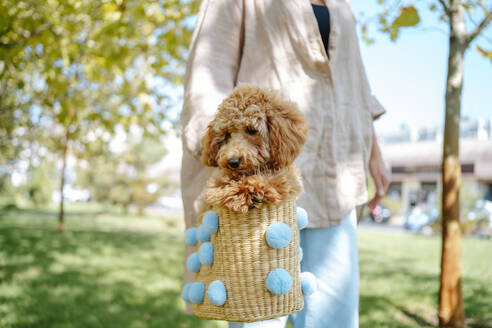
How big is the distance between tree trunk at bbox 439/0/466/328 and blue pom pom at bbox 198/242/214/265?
3.34 metres

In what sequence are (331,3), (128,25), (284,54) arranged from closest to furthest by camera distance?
(284,54) → (331,3) → (128,25)

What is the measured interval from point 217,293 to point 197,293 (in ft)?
0.38

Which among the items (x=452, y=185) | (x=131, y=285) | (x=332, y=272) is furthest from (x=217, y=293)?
(x=131, y=285)

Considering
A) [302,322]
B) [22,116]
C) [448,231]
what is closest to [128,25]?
[302,322]

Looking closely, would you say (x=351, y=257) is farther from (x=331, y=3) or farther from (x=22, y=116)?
(x=22, y=116)

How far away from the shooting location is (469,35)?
3740mm

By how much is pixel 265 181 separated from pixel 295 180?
0.10 metres

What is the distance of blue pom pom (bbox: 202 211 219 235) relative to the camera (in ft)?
3.34

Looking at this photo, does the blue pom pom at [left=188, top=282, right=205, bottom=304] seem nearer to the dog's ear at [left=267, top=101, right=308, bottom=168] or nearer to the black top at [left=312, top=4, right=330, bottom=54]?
the dog's ear at [left=267, top=101, right=308, bottom=168]

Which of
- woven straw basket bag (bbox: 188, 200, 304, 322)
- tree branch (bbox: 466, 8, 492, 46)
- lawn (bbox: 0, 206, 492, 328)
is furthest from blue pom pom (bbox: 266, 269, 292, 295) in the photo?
tree branch (bbox: 466, 8, 492, 46)

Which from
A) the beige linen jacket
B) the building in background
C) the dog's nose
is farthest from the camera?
the building in background

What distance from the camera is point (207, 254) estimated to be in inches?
41.9

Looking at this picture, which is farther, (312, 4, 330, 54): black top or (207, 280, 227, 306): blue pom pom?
(312, 4, 330, 54): black top

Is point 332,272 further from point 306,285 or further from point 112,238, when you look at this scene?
point 112,238
